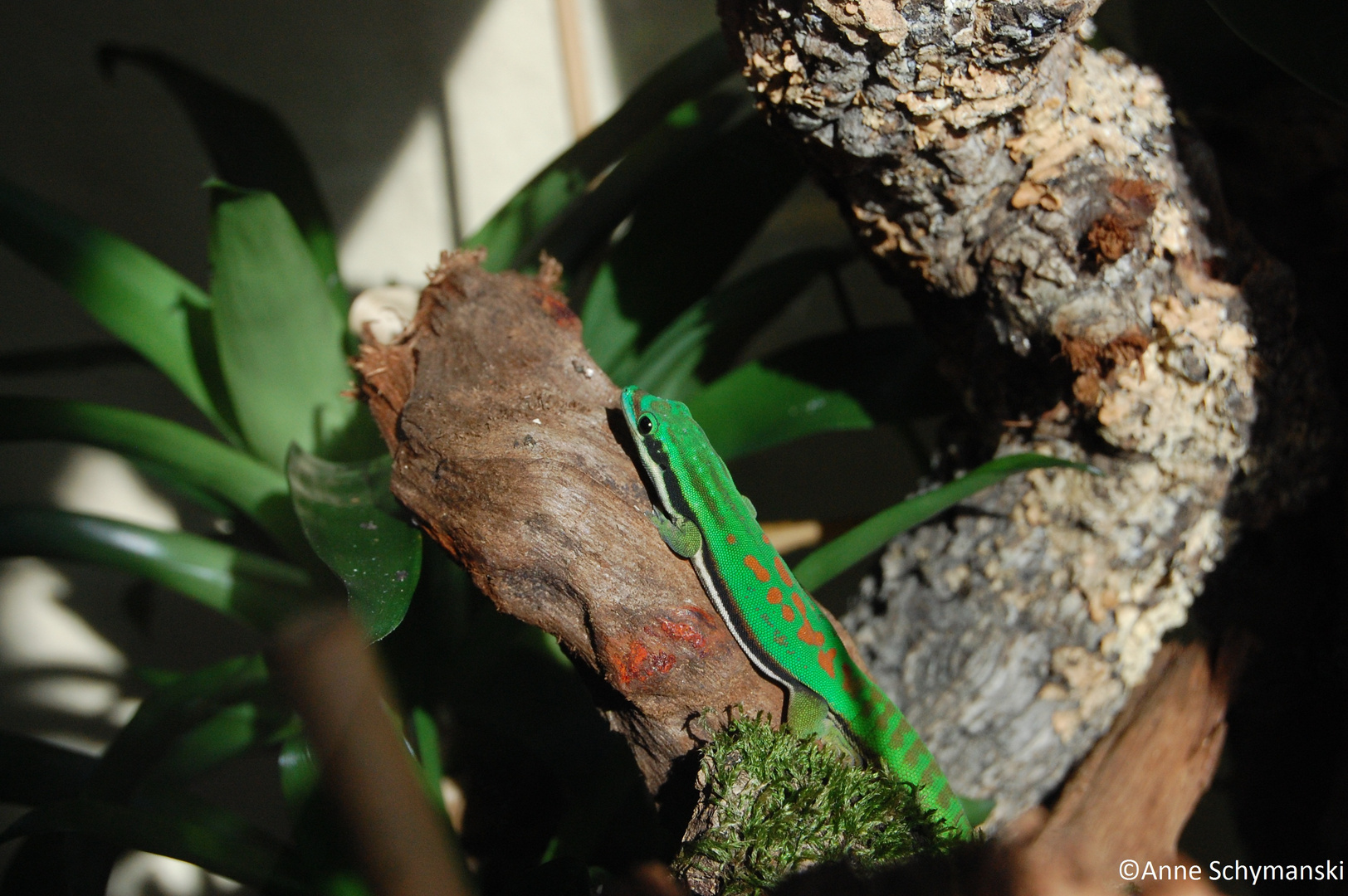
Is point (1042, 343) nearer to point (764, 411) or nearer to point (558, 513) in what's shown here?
point (764, 411)

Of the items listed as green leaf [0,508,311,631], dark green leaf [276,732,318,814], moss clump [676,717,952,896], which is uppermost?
moss clump [676,717,952,896]

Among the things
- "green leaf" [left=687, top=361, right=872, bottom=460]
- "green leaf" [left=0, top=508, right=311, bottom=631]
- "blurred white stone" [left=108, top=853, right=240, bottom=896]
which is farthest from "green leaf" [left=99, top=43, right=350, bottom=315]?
"blurred white stone" [left=108, top=853, right=240, bottom=896]

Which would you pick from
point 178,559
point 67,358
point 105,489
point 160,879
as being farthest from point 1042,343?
point 160,879

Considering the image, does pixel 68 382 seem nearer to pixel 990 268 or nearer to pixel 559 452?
pixel 559 452

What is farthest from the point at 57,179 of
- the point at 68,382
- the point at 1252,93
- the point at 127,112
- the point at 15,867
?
the point at 1252,93

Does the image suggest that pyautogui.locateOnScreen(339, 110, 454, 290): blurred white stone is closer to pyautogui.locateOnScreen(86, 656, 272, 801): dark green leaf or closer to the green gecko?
pyautogui.locateOnScreen(86, 656, 272, 801): dark green leaf

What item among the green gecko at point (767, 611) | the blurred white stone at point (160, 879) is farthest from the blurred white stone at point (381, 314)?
the blurred white stone at point (160, 879)

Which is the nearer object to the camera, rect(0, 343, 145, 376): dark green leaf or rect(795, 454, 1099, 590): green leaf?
rect(795, 454, 1099, 590): green leaf
